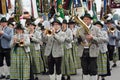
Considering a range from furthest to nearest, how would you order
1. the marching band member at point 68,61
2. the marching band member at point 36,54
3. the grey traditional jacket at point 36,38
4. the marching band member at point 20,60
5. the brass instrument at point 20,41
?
the marching band member at point 68,61 → the marching band member at point 36,54 → the grey traditional jacket at point 36,38 → the marching band member at point 20,60 → the brass instrument at point 20,41

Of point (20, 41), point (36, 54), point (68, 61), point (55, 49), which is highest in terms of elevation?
point (20, 41)

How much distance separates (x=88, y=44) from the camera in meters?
9.55

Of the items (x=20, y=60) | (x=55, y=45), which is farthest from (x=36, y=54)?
(x=20, y=60)

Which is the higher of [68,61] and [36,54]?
[36,54]

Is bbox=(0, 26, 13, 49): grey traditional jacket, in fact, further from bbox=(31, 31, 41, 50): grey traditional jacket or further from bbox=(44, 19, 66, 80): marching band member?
bbox=(44, 19, 66, 80): marching band member

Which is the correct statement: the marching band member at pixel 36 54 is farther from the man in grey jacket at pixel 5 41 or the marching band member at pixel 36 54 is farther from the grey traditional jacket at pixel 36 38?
the man in grey jacket at pixel 5 41

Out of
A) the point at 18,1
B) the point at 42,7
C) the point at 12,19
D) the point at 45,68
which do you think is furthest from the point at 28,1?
the point at 45,68

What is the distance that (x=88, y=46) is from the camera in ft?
31.4

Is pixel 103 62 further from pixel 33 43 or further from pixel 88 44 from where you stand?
pixel 33 43

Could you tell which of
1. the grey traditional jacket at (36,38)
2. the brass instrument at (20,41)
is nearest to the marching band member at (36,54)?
the grey traditional jacket at (36,38)

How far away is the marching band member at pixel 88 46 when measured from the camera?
9.47 m

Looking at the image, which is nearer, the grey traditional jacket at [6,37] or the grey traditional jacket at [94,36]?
the grey traditional jacket at [94,36]

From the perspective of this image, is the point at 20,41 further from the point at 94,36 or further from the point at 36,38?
the point at 94,36

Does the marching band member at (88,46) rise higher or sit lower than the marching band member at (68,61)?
higher
